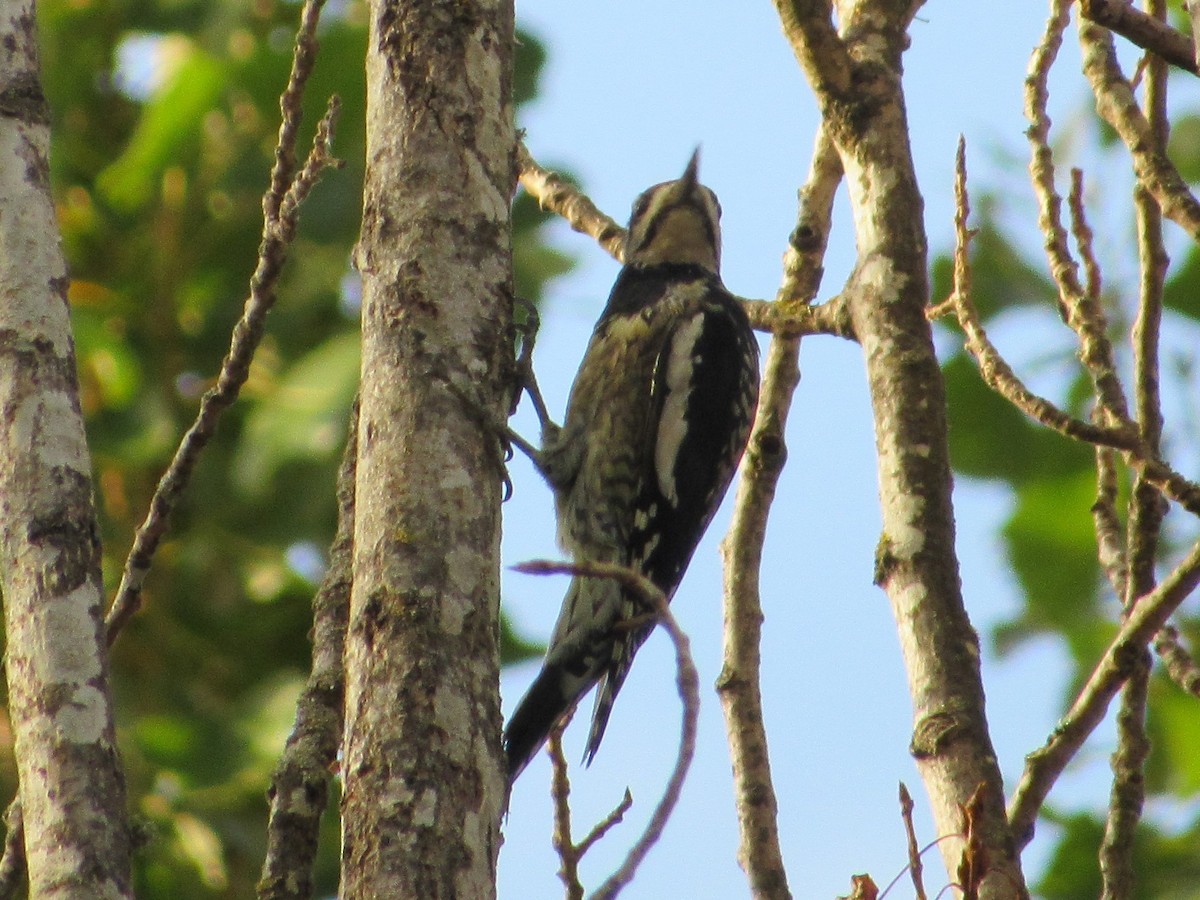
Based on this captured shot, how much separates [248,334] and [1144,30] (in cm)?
129

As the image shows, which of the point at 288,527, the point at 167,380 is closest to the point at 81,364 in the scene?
the point at 167,380

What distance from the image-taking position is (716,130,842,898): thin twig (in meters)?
2.62

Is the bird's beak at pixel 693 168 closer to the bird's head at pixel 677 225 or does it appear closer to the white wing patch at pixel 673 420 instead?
the bird's head at pixel 677 225

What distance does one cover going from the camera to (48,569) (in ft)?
5.75

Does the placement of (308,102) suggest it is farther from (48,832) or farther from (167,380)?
(48,832)

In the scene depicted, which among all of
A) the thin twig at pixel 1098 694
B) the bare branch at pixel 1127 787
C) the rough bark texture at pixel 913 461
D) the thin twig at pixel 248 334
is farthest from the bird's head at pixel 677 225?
the thin twig at pixel 1098 694

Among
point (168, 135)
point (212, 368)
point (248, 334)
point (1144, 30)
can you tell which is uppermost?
point (168, 135)

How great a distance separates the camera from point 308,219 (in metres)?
4.94

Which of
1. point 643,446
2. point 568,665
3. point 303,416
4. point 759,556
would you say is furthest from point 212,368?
point 759,556

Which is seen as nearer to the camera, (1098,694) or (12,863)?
(12,863)

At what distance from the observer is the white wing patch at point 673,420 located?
12.6 ft

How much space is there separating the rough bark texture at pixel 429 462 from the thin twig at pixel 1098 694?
2.57 ft

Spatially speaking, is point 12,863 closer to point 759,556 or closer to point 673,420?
point 759,556

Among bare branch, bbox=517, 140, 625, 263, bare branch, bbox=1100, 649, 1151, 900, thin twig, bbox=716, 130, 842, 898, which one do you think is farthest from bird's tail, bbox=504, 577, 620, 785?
bare branch, bbox=1100, 649, 1151, 900
